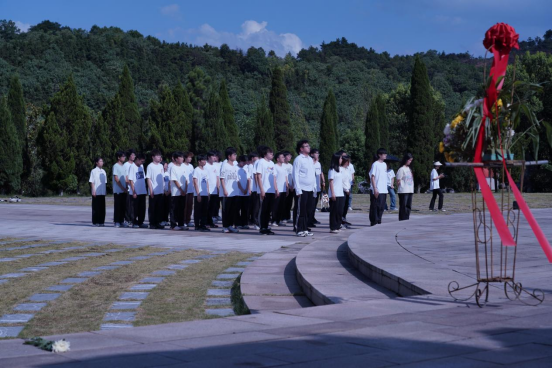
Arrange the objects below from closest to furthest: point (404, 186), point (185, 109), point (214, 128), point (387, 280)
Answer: point (387, 280) < point (404, 186) < point (214, 128) < point (185, 109)

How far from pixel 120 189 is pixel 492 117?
45.9 feet

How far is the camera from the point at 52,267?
10.4m

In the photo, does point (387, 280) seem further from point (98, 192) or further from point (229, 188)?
point (98, 192)

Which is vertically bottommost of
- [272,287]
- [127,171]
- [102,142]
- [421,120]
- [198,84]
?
[272,287]

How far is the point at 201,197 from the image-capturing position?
17.4 meters

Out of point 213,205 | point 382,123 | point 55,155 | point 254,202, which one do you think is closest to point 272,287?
point 213,205

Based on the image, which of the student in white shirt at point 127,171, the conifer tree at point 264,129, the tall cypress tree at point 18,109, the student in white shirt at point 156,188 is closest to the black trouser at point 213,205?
the student in white shirt at point 156,188

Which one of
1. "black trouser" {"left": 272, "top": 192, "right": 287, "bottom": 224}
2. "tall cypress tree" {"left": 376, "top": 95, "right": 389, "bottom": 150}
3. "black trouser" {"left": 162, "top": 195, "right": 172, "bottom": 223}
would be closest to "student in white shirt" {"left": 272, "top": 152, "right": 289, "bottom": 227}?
"black trouser" {"left": 272, "top": 192, "right": 287, "bottom": 224}

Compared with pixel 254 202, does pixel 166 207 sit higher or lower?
lower

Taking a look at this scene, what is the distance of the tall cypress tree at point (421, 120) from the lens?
48.8 m

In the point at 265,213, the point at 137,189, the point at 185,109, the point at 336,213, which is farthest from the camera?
the point at 185,109

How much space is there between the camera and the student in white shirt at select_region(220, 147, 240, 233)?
1666 centimetres

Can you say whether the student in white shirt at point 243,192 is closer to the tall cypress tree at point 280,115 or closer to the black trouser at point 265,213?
the black trouser at point 265,213

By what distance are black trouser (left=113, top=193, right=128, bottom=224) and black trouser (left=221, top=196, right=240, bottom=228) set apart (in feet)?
11.3
